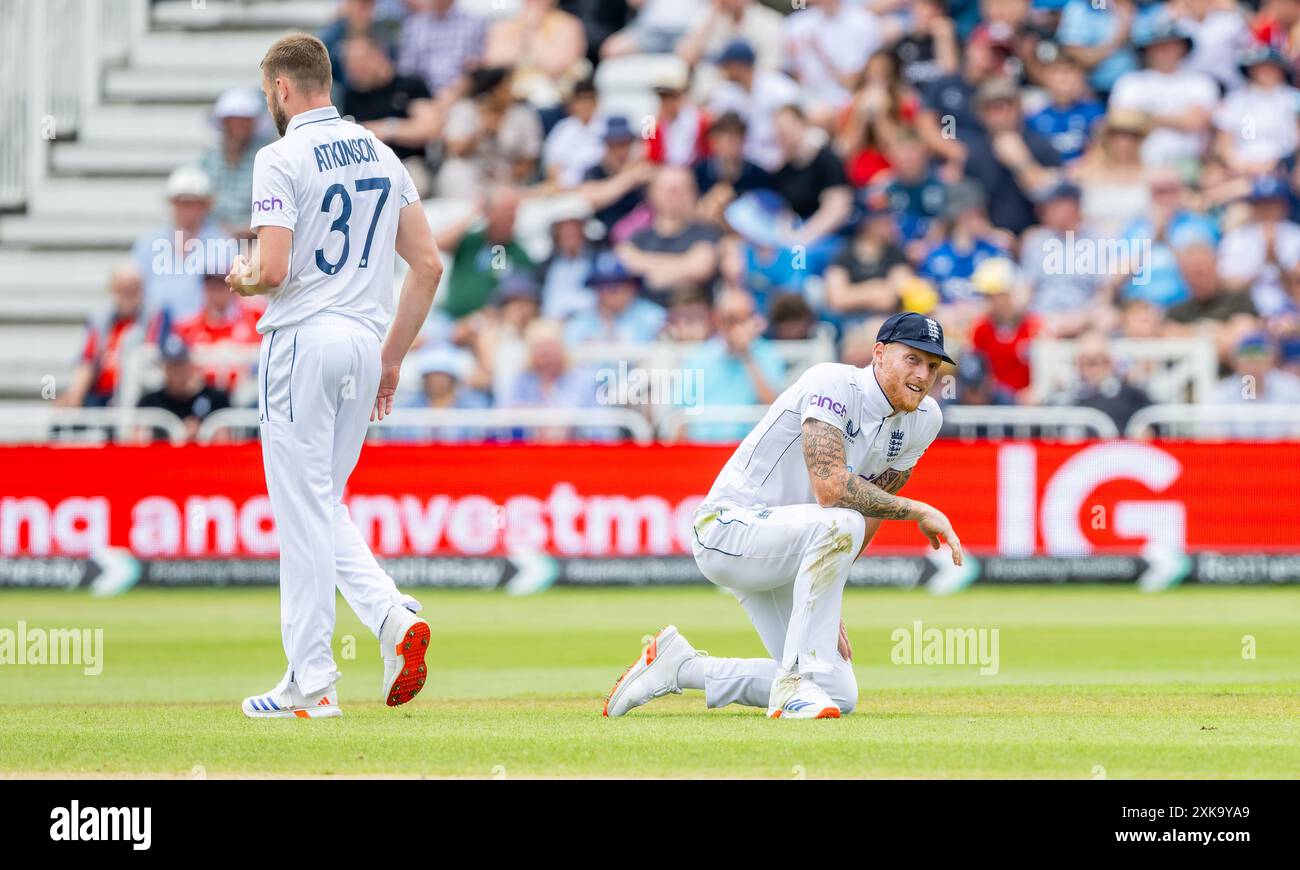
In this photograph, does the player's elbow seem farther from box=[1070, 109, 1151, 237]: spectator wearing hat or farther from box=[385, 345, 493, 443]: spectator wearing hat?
box=[1070, 109, 1151, 237]: spectator wearing hat

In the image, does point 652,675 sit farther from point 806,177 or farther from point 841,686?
point 806,177

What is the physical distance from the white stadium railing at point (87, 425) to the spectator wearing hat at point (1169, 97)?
32.8 feet

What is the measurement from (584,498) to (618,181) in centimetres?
452

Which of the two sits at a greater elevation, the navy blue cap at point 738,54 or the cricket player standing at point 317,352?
the navy blue cap at point 738,54

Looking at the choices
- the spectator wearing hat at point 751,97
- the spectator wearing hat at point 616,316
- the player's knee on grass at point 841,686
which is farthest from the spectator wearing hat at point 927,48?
the player's knee on grass at point 841,686

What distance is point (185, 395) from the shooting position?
17.3m

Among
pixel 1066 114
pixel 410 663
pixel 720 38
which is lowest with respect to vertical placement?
pixel 410 663

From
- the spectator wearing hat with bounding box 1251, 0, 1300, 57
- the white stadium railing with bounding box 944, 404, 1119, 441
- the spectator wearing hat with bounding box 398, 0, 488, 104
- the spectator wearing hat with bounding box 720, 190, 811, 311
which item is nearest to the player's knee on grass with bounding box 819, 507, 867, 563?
the white stadium railing with bounding box 944, 404, 1119, 441

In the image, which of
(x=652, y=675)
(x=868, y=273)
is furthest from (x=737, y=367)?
(x=652, y=675)

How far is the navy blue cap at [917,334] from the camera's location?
8.50 metres

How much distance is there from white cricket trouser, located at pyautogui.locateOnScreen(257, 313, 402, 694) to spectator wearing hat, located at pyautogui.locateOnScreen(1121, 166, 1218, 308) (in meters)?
11.6

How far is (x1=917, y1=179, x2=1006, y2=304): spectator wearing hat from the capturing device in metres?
18.8

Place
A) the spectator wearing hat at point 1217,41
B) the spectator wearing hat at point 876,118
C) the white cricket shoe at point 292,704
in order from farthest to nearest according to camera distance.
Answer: the spectator wearing hat at point 1217,41, the spectator wearing hat at point 876,118, the white cricket shoe at point 292,704

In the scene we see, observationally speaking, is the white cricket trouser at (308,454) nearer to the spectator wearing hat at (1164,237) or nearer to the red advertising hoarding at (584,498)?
the red advertising hoarding at (584,498)
